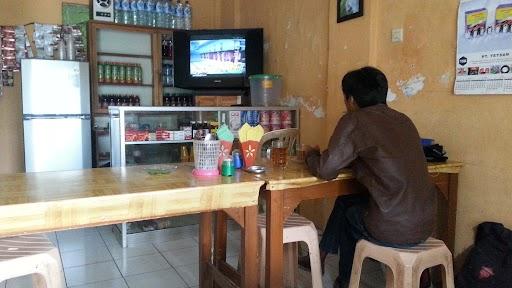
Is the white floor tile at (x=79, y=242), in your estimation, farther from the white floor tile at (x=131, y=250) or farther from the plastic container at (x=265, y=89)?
the plastic container at (x=265, y=89)

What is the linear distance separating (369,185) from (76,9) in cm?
411

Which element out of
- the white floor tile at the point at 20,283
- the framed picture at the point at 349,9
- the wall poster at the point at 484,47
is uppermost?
the framed picture at the point at 349,9

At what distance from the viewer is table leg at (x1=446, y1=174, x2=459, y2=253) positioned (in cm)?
230

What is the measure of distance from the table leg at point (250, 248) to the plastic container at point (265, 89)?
238 centimetres

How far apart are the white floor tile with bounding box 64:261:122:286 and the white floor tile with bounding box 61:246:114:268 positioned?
76 mm

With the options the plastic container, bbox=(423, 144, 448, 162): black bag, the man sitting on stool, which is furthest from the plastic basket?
the plastic container

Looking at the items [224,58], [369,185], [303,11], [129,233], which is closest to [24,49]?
[224,58]

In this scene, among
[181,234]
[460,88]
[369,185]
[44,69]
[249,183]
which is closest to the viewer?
[249,183]

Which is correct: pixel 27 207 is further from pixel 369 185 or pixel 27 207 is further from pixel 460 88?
pixel 460 88

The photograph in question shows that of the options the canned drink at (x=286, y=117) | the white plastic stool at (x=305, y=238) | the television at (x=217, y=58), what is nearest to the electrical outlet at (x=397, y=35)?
the canned drink at (x=286, y=117)

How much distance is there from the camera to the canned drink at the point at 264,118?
12.5 ft

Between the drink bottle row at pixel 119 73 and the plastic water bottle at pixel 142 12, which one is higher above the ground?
the plastic water bottle at pixel 142 12

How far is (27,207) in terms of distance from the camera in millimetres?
1215

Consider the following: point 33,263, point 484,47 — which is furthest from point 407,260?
point 33,263
